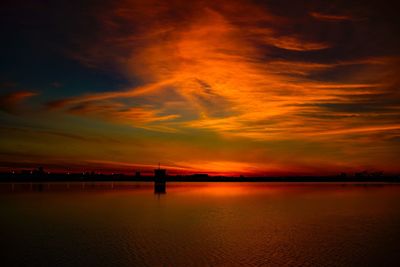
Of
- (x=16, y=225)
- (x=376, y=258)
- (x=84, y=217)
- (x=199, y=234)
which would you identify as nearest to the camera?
(x=376, y=258)

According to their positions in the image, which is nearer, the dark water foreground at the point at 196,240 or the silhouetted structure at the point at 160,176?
the dark water foreground at the point at 196,240

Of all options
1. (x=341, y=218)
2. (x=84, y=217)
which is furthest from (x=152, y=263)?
(x=341, y=218)

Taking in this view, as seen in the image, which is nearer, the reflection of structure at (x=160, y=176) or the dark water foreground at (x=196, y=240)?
the dark water foreground at (x=196, y=240)

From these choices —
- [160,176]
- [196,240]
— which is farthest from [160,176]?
[196,240]

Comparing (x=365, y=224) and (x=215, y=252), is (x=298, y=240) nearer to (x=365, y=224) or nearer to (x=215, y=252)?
(x=215, y=252)

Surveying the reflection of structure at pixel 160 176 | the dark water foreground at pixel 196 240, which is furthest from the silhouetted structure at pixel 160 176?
the dark water foreground at pixel 196 240

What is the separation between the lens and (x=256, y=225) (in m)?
48.0

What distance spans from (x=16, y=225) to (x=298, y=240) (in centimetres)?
3334

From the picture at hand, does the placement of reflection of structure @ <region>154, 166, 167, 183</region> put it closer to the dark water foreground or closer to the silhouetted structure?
the silhouetted structure

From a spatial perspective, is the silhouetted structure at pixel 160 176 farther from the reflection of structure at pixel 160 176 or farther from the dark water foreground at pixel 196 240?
the dark water foreground at pixel 196 240

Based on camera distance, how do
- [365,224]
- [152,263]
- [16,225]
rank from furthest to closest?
[365,224] < [16,225] < [152,263]

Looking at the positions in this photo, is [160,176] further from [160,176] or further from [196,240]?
[196,240]

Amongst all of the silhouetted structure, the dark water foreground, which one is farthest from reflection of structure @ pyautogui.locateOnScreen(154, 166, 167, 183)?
the dark water foreground

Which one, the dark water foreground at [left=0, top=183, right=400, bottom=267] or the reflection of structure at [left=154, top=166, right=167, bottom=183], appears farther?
the reflection of structure at [left=154, top=166, right=167, bottom=183]
